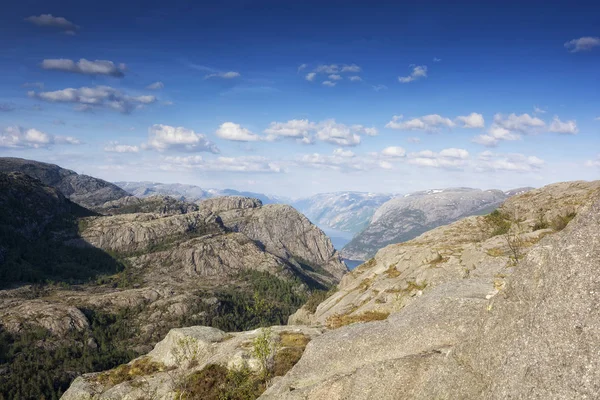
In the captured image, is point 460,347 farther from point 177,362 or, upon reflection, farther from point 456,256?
point 456,256

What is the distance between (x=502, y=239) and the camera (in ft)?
295

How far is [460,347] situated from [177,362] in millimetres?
57198

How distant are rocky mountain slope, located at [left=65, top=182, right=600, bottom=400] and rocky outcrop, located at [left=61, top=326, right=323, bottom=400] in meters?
0.26

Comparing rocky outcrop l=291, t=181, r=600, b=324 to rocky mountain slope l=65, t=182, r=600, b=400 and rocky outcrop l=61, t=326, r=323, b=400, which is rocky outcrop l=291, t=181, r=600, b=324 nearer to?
rocky mountain slope l=65, t=182, r=600, b=400

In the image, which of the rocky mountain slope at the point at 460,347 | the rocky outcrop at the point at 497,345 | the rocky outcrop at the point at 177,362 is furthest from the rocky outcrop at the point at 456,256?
the rocky outcrop at the point at 177,362

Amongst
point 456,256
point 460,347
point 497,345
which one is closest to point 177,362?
point 460,347

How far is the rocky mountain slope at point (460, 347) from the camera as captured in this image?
20.8 metres

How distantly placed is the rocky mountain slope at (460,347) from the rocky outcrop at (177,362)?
0.84ft

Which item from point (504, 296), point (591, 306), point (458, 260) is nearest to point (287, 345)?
point (504, 296)

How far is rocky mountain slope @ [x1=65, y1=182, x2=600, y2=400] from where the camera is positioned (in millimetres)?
20797

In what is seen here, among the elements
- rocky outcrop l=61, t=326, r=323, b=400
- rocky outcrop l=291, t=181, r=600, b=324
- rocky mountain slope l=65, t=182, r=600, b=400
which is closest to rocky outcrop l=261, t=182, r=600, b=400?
rocky mountain slope l=65, t=182, r=600, b=400

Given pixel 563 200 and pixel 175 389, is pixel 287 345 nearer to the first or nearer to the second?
pixel 175 389

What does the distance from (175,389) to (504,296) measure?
49.9 metres

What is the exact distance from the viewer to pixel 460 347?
27812 millimetres
